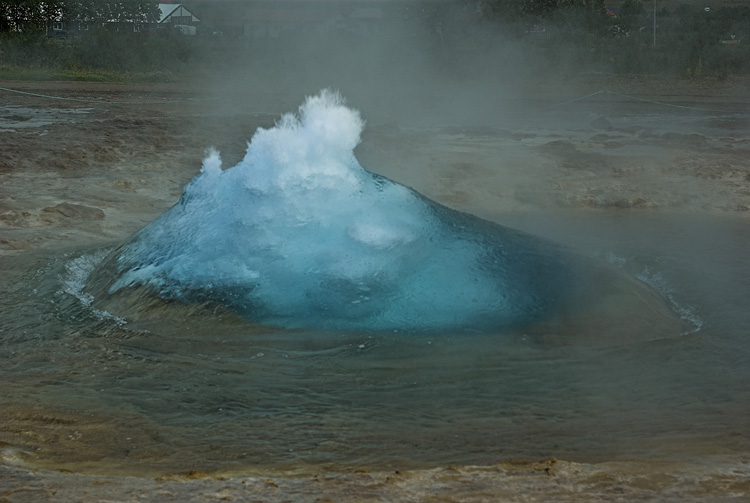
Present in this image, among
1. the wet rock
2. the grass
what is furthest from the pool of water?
the grass

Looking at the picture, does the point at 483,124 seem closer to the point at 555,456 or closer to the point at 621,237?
the point at 621,237

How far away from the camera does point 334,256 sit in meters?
3.96

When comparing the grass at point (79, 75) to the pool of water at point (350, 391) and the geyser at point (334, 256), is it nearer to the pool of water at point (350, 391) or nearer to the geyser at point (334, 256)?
the pool of water at point (350, 391)

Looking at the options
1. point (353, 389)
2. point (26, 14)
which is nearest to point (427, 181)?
point (353, 389)

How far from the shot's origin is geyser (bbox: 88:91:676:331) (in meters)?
3.85

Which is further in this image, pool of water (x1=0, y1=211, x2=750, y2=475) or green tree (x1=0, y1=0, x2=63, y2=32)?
green tree (x1=0, y1=0, x2=63, y2=32)

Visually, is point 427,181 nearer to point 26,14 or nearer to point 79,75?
point 79,75

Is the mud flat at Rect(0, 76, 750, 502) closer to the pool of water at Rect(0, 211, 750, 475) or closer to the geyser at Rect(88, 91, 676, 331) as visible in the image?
the pool of water at Rect(0, 211, 750, 475)

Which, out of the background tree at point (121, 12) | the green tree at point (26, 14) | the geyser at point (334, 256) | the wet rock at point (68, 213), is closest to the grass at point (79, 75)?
the background tree at point (121, 12)

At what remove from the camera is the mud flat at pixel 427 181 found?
2.32 metres

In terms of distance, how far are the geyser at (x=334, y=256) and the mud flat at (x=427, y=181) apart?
0.95 meters

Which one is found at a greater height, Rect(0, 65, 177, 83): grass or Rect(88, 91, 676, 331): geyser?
Rect(0, 65, 177, 83): grass

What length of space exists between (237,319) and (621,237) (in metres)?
2.95

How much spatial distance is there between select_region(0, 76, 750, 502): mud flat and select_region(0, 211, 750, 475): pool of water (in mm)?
79
